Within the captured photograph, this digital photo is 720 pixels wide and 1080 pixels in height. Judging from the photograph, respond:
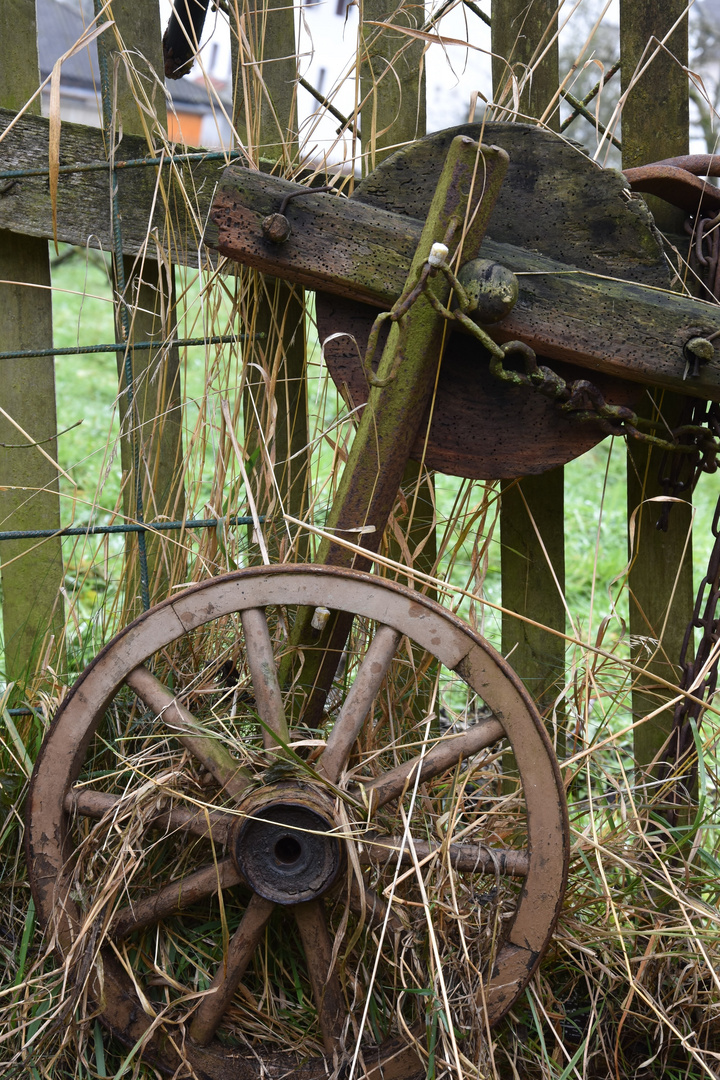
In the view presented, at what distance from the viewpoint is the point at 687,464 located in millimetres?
1668

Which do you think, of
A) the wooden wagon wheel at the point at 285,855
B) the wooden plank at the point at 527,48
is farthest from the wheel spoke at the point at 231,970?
the wooden plank at the point at 527,48

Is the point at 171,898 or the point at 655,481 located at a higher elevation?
the point at 655,481

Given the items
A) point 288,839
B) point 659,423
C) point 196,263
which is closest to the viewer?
point 288,839

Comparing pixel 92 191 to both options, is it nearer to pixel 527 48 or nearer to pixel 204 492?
pixel 527 48

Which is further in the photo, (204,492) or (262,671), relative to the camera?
(204,492)

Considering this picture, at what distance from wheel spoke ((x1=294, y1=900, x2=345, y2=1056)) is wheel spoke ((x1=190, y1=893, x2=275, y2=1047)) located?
6cm

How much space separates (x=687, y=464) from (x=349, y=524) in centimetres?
75

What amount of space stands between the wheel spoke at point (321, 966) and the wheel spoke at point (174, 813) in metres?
0.17

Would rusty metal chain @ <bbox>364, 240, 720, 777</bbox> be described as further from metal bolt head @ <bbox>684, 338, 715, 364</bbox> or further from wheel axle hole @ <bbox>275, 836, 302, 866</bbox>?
wheel axle hole @ <bbox>275, 836, 302, 866</bbox>

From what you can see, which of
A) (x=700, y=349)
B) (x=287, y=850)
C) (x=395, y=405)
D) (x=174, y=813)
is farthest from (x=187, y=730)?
(x=700, y=349)

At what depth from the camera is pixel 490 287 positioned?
1.29m

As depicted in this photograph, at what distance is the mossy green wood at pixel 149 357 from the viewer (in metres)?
1.61

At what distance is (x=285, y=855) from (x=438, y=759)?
0.28 meters

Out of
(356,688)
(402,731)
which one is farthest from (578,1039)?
(356,688)
